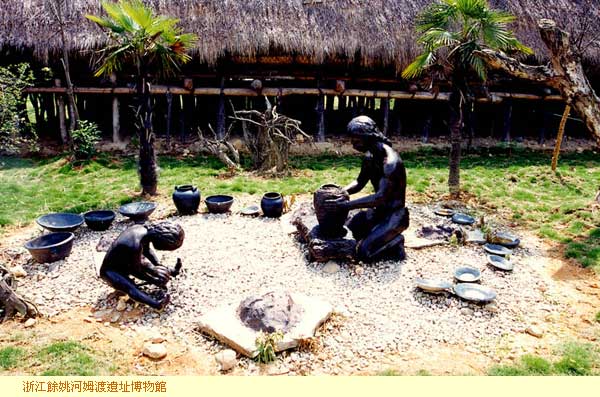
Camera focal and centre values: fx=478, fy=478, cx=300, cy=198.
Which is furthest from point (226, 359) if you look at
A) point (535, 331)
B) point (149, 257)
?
point (535, 331)

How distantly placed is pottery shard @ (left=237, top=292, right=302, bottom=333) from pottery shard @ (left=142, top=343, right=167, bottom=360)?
29.0 inches

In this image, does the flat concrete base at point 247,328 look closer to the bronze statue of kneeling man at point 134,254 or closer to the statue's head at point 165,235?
the bronze statue of kneeling man at point 134,254

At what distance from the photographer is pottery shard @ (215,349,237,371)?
12.9 ft

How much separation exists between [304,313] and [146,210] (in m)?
3.42

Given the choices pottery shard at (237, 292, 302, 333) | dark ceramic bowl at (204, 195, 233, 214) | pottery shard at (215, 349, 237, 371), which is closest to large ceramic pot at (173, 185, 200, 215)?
Result: dark ceramic bowl at (204, 195, 233, 214)

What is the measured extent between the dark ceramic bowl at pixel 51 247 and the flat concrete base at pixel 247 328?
227cm

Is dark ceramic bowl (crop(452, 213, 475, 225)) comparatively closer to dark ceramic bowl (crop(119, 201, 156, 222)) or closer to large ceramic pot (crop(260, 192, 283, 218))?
large ceramic pot (crop(260, 192, 283, 218))

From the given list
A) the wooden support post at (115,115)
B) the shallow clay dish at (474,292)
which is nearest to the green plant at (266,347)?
the shallow clay dish at (474,292)

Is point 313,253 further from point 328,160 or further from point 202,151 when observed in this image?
point 202,151

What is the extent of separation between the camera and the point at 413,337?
4.39m

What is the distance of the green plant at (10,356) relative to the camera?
12.7ft

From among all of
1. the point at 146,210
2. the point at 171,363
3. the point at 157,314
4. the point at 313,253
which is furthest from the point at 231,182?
the point at 171,363

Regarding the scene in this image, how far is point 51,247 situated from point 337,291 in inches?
132

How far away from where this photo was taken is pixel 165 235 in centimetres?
456
